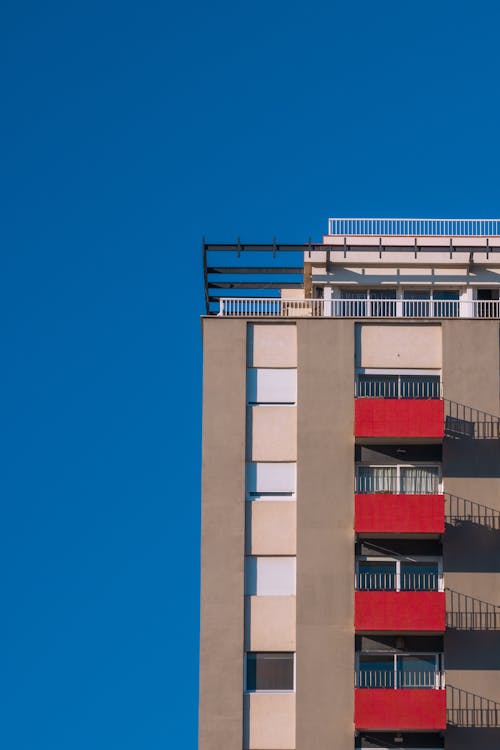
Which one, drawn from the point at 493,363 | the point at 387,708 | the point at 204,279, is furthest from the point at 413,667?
the point at 204,279

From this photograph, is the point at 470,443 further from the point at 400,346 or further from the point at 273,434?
the point at 273,434

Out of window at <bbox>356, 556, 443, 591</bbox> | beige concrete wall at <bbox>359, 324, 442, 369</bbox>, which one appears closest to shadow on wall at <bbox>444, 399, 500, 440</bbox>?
beige concrete wall at <bbox>359, 324, 442, 369</bbox>

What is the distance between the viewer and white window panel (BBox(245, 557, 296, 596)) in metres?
75.3

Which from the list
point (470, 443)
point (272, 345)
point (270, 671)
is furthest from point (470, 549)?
point (272, 345)

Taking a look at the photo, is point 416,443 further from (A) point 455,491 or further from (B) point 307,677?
(B) point 307,677

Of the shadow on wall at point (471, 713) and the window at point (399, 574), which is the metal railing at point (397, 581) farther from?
the shadow on wall at point (471, 713)

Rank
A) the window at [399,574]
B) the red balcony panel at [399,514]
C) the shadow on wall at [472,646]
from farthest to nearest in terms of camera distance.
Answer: the window at [399,574] → the red balcony panel at [399,514] → the shadow on wall at [472,646]

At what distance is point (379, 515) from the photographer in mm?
75125

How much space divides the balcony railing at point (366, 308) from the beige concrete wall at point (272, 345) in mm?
1455

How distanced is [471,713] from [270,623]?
7.94 m

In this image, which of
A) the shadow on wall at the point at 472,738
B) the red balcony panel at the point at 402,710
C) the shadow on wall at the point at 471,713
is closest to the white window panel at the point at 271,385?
the red balcony panel at the point at 402,710

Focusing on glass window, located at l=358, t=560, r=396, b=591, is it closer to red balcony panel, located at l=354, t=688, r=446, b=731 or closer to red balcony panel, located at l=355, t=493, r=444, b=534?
red balcony panel, located at l=355, t=493, r=444, b=534

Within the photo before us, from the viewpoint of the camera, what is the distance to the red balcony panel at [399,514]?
7475 cm

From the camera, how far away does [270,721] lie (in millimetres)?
73875
